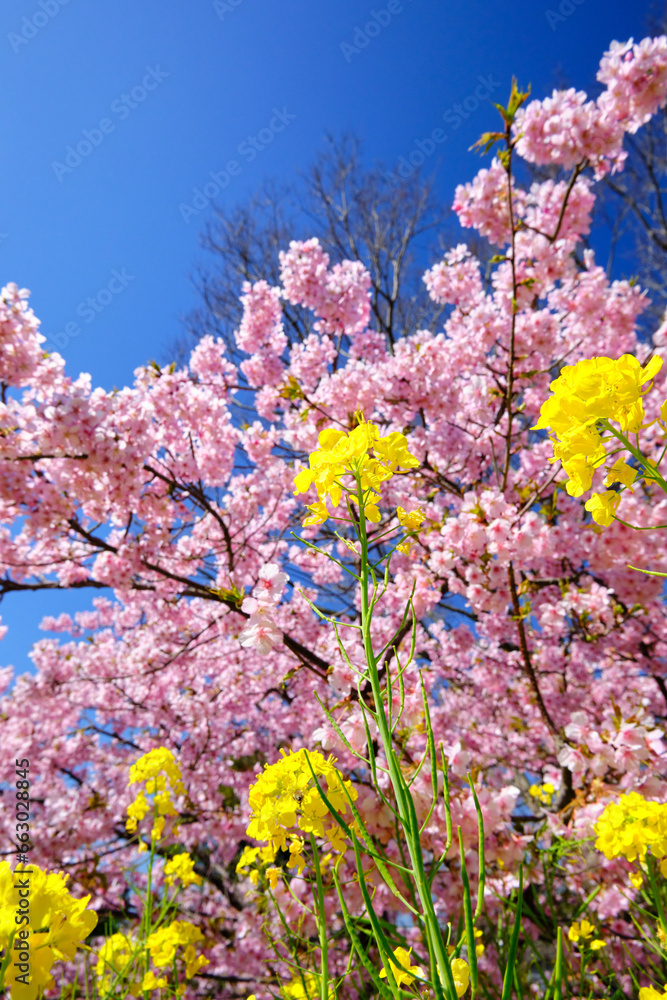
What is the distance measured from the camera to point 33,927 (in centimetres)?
104

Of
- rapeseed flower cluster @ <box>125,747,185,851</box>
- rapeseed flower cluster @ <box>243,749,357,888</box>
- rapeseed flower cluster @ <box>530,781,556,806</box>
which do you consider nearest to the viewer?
rapeseed flower cluster @ <box>243,749,357,888</box>

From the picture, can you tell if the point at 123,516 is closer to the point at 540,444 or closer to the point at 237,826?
the point at 237,826

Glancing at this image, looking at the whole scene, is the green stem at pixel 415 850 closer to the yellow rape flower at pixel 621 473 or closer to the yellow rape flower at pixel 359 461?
the yellow rape flower at pixel 359 461

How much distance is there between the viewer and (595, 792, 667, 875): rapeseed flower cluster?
5.09ft

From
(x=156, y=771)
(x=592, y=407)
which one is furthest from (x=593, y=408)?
(x=156, y=771)

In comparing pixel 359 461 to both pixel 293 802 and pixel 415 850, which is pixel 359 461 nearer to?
pixel 415 850

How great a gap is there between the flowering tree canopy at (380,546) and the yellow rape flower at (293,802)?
0.45 metres

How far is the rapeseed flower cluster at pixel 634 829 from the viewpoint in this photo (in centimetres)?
155

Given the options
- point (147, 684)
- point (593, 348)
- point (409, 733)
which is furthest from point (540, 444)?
point (147, 684)

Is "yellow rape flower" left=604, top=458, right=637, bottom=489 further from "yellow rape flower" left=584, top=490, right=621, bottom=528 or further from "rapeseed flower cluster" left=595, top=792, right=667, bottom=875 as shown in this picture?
"rapeseed flower cluster" left=595, top=792, right=667, bottom=875

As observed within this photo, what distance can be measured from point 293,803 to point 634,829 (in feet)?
3.86

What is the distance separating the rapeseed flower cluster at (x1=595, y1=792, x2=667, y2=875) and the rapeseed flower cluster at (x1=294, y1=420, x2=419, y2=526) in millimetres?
1455

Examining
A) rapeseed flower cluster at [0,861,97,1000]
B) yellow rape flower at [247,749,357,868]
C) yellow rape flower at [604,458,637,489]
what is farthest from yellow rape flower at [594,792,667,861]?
rapeseed flower cluster at [0,861,97,1000]

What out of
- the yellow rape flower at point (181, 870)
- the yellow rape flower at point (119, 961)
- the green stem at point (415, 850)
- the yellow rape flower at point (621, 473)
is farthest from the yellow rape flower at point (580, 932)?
the yellow rape flower at point (621, 473)
